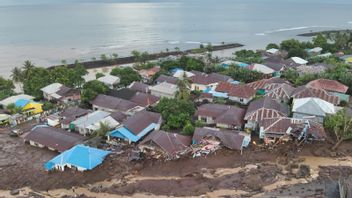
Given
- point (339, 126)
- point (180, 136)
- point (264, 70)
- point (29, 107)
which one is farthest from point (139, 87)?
point (339, 126)

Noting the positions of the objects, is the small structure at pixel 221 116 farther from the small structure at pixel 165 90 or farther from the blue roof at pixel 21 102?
the blue roof at pixel 21 102

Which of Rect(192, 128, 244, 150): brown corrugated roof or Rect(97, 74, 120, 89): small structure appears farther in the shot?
Rect(97, 74, 120, 89): small structure

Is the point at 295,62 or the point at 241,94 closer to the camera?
the point at 241,94

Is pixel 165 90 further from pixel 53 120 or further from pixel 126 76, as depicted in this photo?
pixel 53 120

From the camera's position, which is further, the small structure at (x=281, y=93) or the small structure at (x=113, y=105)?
the small structure at (x=281, y=93)

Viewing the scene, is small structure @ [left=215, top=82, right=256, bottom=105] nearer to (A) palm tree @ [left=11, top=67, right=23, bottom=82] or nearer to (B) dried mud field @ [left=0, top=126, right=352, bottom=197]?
(B) dried mud field @ [left=0, top=126, right=352, bottom=197]

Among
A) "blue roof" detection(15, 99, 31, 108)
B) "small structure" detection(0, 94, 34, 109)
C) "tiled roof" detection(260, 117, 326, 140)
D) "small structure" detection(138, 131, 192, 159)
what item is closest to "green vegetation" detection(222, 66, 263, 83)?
"tiled roof" detection(260, 117, 326, 140)

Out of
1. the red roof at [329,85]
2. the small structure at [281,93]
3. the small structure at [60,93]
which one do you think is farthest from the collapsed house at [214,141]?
the small structure at [60,93]
